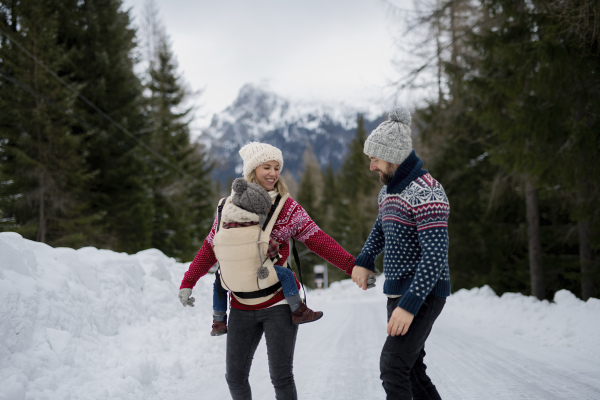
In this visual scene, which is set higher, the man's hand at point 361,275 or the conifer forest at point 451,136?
the conifer forest at point 451,136

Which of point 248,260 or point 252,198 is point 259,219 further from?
point 248,260

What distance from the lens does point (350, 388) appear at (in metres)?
4.38

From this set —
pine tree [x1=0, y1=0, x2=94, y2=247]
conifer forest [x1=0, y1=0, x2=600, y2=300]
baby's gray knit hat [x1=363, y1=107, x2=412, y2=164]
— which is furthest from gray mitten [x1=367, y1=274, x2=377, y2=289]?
pine tree [x1=0, y1=0, x2=94, y2=247]

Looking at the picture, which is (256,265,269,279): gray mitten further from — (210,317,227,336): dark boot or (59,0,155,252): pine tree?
(59,0,155,252): pine tree

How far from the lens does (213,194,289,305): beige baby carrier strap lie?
8.61ft

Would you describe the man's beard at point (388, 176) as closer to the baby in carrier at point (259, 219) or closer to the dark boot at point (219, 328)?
the baby in carrier at point (259, 219)

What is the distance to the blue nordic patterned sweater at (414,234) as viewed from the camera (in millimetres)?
Answer: 2303

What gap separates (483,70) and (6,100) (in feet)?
46.9

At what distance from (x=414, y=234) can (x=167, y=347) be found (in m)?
4.08

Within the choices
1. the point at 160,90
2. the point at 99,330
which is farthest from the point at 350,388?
the point at 160,90

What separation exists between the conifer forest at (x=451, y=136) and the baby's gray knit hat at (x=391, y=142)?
4456mm

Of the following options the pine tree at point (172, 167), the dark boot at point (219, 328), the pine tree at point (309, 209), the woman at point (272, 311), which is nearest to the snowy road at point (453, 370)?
the dark boot at point (219, 328)

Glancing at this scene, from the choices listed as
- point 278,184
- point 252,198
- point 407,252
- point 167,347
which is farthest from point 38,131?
point 407,252

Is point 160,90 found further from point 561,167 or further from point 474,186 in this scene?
point 561,167
